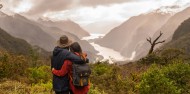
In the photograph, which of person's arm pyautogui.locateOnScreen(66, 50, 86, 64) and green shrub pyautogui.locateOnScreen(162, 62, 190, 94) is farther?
green shrub pyautogui.locateOnScreen(162, 62, 190, 94)

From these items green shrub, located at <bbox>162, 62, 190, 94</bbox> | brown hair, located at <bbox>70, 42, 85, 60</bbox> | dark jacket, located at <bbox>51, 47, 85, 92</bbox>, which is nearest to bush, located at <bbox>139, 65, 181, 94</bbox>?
green shrub, located at <bbox>162, 62, 190, 94</bbox>

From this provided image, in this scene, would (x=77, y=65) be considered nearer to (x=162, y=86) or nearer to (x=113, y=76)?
(x=162, y=86)

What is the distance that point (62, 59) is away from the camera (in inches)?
374

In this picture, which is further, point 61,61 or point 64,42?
point 64,42

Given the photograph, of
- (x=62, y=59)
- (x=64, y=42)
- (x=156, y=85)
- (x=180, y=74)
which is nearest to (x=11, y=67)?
(x=180, y=74)

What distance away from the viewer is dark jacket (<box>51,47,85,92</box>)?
30.7ft

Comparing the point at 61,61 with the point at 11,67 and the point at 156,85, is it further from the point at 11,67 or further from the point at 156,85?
the point at 11,67

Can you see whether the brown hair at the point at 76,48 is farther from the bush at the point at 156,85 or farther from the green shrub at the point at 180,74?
the green shrub at the point at 180,74

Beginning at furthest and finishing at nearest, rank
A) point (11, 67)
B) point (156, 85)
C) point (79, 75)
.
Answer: point (11, 67) → point (156, 85) → point (79, 75)

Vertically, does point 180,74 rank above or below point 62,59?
below

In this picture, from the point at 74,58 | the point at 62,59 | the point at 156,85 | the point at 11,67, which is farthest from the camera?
the point at 11,67

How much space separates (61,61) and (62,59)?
0.07 m

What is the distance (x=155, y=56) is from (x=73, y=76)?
39.6m

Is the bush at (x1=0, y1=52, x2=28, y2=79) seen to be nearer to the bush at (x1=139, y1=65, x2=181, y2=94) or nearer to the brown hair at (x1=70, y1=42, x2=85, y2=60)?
the bush at (x1=139, y1=65, x2=181, y2=94)
